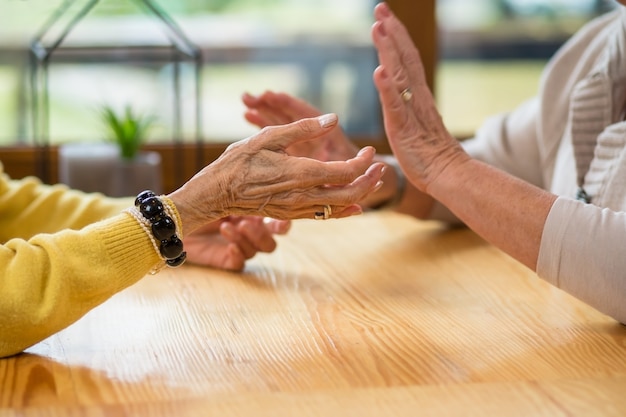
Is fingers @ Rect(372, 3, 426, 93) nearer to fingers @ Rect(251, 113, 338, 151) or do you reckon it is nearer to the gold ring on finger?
the gold ring on finger

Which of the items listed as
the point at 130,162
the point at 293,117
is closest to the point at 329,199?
the point at 293,117

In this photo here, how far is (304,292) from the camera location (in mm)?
1531

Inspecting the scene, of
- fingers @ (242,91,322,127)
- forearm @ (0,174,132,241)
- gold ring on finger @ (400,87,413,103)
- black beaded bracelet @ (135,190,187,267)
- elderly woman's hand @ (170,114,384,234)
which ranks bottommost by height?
forearm @ (0,174,132,241)

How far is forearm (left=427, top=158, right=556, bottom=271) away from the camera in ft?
4.38

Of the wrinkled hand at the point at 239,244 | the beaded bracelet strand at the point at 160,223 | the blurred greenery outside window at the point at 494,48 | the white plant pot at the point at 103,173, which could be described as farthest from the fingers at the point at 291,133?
the blurred greenery outside window at the point at 494,48

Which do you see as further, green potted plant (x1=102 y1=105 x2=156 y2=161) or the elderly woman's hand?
green potted plant (x1=102 y1=105 x2=156 y2=161)

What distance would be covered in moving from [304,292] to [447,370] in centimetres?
40

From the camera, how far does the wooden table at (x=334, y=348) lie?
3.55ft

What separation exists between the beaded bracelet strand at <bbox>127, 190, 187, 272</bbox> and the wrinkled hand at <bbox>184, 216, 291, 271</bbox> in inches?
15.2

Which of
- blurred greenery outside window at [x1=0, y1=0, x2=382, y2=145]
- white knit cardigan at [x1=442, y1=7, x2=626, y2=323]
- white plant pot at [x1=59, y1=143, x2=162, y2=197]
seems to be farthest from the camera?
blurred greenery outside window at [x1=0, y1=0, x2=382, y2=145]

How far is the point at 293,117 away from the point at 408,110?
0.30 meters

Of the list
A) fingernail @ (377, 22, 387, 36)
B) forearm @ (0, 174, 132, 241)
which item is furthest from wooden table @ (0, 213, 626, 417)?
fingernail @ (377, 22, 387, 36)

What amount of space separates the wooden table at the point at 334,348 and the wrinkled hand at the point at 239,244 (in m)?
0.03

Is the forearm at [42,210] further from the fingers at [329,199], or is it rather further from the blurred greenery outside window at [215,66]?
the blurred greenery outside window at [215,66]
